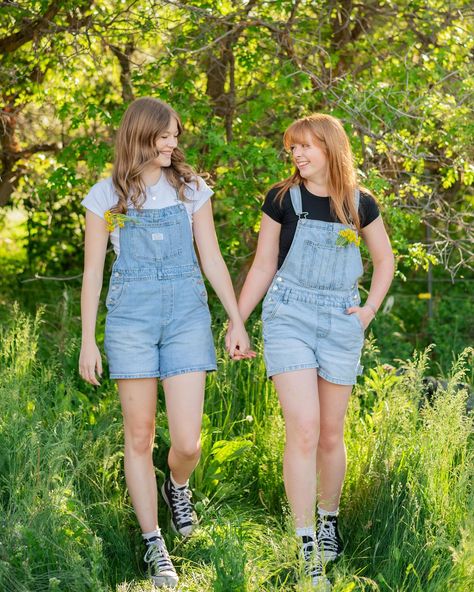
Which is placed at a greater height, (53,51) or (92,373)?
(53,51)

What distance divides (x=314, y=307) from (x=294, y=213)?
0.40 metres

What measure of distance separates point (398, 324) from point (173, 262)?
353cm

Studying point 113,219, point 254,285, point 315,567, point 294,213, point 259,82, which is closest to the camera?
point 315,567

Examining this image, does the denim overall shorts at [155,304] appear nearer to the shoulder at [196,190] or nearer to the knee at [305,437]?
the shoulder at [196,190]

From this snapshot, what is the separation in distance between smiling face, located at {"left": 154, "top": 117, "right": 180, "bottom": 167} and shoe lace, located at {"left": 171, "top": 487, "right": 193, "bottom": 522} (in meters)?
1.39

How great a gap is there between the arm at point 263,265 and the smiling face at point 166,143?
1.55 ft

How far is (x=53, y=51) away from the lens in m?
5.60

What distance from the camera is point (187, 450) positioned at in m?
3.74

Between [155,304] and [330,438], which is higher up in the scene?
[155,304]

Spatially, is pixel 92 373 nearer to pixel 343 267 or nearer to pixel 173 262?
pixel 173 262

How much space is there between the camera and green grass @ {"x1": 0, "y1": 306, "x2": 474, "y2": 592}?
3.33 meters

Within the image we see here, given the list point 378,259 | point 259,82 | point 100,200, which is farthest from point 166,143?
point 259,82

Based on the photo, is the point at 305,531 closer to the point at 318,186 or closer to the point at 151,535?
the point at 151,535

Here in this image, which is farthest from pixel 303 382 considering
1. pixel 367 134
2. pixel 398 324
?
pixel 398 324
